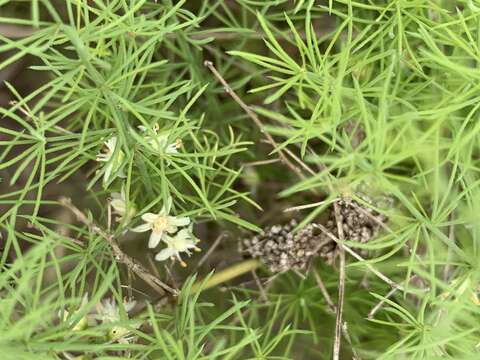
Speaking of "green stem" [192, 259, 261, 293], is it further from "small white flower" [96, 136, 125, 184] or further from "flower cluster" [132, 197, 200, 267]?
"small white flower" [96, 136, 125, 184]

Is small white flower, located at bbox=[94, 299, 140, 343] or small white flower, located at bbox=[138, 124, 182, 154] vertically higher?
small white flower, located at bbox=[138, 124, 182, 154]

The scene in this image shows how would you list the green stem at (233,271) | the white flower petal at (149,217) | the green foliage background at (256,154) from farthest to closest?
1. the green stem at (233,271)
2. the white flower petal at (149,217)
3. the green foliage background at (256,154)

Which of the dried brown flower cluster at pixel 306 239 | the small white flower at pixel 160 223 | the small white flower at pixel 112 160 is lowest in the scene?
the dried brown flower cluster at pixel 306 239

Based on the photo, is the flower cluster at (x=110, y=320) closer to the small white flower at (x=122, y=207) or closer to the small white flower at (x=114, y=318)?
the small white flower at (x=114, y=318)

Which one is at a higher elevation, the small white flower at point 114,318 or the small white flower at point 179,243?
the small white flower at point 179,243

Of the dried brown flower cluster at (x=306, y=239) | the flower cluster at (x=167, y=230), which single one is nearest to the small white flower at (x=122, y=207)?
the flower cluster at (x=167, y=230)

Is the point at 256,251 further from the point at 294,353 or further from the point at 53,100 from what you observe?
the point at 53,100

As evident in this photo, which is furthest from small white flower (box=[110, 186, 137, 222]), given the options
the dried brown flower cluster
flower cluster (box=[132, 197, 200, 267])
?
the dried brown flower cluster

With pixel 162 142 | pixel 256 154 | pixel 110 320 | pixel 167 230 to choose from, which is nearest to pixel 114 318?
pixel 110 320
